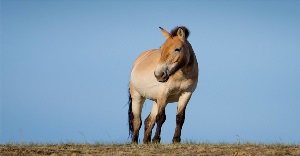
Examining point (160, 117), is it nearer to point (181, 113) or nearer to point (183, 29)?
point (181, 113)

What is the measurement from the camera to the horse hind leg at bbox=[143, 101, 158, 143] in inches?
675

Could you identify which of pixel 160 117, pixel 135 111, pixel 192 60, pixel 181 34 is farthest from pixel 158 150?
pixel 135 111

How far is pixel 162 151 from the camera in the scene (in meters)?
12.8

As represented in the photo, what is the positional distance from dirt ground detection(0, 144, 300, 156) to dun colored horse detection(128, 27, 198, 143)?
7.24ft

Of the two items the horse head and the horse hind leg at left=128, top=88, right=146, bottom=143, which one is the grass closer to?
the horse head

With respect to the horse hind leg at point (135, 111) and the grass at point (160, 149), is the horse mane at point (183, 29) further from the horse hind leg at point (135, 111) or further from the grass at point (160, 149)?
the grass at point (160, 149)

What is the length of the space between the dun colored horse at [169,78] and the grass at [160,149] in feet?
6.80

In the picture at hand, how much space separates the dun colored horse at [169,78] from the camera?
15.3 metres

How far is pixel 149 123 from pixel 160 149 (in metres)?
4.39

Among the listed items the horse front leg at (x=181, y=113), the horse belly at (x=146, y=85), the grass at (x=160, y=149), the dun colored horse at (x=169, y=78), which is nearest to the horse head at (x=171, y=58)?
the dun colored horse at (x=169, y=78)

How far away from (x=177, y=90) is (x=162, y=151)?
335 cm

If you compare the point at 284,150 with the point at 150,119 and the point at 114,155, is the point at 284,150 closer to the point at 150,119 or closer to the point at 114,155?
the point at 114,155

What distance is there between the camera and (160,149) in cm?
1307

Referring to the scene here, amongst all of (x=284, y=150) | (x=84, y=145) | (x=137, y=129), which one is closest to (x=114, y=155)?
(x=84, y=145)
